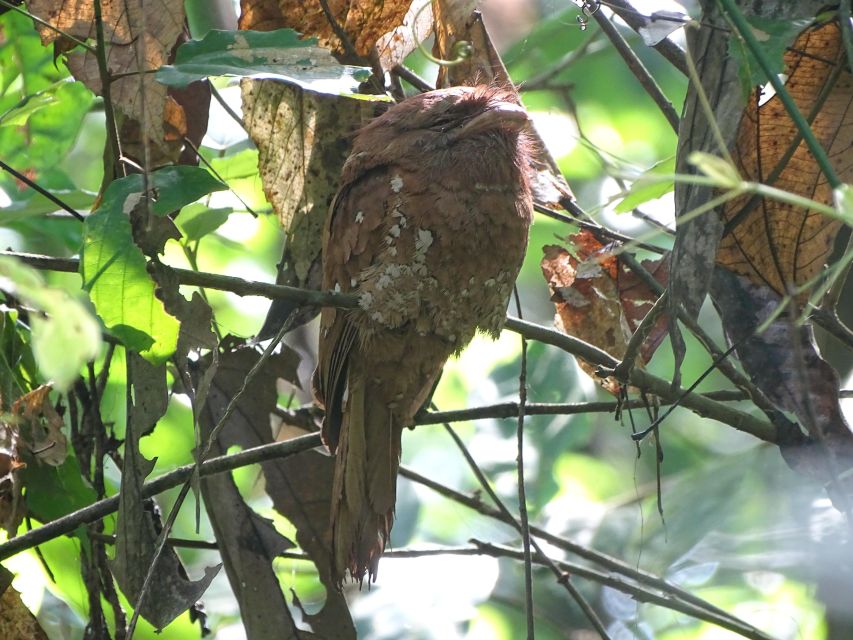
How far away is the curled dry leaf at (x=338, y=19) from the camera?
2389 millimetres

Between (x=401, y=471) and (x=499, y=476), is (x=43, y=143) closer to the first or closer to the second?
(x=401, y=471)

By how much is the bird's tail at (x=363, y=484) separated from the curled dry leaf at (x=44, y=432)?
0.68 metres

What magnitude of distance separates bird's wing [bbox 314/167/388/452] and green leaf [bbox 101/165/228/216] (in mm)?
592

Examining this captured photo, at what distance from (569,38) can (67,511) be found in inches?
100

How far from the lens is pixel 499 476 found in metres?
3.81

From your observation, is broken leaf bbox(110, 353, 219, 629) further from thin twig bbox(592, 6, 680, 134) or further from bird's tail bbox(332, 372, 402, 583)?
thin twig bbox(592, 6, 680, 134)

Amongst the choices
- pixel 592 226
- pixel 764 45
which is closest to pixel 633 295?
pixel 592 226

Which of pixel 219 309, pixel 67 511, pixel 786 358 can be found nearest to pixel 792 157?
pixel 786 358

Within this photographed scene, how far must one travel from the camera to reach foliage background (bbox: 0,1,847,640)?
9.16 feet

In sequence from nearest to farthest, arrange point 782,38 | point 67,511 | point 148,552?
point 782,38
point 148,552
point 67,511

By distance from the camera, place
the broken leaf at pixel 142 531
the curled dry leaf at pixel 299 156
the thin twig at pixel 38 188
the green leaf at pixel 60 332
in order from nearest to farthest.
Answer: the green leaf at pixel 60 332 < the broken leaf at pixel 142 531 < the thin twig at pixel 38 188 < the curled dry leaf at pixel 299 156

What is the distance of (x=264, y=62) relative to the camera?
5.80ft

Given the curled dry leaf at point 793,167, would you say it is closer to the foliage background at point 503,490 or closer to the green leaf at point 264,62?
the foliage background at point 503,490

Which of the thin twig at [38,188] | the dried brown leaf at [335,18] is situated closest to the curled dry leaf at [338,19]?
the dried brown leaf at [335,18]
